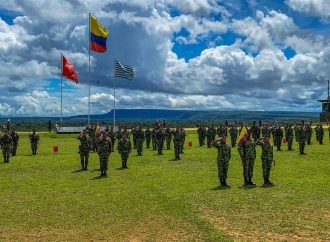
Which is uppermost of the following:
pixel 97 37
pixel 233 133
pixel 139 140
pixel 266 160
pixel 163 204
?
pixel 97 37

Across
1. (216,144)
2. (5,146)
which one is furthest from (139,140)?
(216,144)

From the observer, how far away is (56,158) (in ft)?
123

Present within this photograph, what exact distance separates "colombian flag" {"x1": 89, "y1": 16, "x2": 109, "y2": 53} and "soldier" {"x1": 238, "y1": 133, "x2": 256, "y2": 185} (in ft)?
104

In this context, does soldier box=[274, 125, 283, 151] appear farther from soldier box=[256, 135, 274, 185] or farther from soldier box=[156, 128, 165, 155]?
soldier box=[256, 135, 274, 185]

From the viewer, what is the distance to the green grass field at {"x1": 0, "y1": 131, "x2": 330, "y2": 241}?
14.3 metres

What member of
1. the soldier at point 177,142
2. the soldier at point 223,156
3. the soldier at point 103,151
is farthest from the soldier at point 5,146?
the soldier at point 223,156

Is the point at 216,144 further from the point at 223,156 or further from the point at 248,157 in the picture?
the point at 248,157

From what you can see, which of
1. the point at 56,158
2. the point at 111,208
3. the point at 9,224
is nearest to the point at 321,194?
the point at 111,208

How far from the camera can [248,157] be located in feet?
72.6

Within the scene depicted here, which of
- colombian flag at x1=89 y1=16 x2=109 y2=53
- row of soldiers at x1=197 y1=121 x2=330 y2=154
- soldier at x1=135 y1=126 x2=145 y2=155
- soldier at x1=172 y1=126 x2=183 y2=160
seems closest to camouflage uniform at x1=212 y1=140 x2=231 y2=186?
soldier at x1=172 y1=126 x2=183 y2=160

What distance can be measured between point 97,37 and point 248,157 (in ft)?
107

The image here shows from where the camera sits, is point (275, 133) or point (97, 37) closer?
point (275, 133)

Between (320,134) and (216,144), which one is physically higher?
(216,144)

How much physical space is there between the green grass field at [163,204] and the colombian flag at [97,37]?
906 inches
